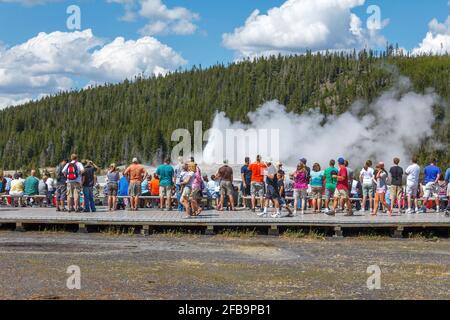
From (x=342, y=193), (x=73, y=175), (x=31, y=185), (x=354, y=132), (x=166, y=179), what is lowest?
(x=342, y=193)

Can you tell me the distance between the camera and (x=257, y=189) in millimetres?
20219

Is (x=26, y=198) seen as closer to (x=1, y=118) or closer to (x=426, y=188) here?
(x=426, y=188)

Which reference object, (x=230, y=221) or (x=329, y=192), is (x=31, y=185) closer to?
(x=230, y=221)

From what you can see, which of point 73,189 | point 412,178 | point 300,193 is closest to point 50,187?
point 73,189

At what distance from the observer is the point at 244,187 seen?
2116 cm

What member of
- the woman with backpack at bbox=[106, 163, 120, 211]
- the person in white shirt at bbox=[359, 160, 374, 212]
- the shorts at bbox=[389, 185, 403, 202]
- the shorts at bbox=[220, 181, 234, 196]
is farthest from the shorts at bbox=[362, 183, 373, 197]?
the woman with backpack at bbox=[106, 163, 120, 211]

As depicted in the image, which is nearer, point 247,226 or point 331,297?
point 331,297

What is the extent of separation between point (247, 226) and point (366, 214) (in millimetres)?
3618

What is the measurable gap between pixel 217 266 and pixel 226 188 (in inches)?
269

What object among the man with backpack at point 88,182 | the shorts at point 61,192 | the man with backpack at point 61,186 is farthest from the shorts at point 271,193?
the shorts at point 61,192

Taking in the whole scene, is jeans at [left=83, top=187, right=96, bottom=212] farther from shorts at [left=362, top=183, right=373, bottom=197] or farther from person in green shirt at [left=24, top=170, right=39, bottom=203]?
shorts at [left=362, top=183, right=373, bottom=197]

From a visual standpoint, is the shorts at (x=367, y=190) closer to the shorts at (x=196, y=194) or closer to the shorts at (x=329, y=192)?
the shorts at (x=329, y=192)

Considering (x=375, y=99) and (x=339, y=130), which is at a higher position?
(x=375, y=99)

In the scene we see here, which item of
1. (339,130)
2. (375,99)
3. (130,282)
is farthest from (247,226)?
(375,99)
